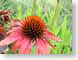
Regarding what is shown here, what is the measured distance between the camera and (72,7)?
0.92 meters

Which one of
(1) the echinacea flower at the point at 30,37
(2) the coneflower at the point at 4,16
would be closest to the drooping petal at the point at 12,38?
(1) the echinacea flower at the point at 30,37

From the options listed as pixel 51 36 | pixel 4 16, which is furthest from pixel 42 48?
pixel 4 16

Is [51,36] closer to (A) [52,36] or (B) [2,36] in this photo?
(A) [52,36]

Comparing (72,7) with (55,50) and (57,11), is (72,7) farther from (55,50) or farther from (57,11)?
(55,50)

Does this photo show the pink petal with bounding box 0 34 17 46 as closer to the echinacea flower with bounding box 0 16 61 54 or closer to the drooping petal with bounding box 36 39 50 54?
the echinacea flower with bounding box 0 16 61 54

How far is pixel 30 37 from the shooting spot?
911 mm

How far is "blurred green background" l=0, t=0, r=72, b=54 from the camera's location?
907 millimetres

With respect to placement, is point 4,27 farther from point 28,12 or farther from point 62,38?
point 62,38

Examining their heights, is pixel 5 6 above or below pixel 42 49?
above

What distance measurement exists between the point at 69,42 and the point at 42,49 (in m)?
0.20

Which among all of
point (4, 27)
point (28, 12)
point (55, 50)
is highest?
point (28, 12)

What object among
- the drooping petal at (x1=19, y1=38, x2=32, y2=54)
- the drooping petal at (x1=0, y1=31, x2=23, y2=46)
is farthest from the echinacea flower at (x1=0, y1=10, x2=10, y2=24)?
the drooping petal at (x1=19, y1=38, x2=32, y2=54)

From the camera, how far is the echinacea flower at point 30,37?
0.90 metres

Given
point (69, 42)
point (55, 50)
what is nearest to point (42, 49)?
point (55, 50)
